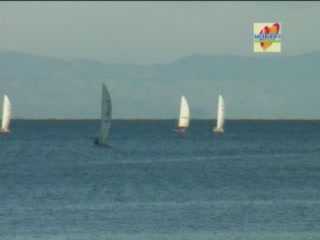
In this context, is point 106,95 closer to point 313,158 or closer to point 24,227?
point 313,158

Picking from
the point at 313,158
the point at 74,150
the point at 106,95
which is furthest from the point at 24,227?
the point at 74,150

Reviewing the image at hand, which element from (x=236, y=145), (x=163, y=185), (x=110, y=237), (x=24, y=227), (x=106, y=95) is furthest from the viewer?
(x=236, y=145)

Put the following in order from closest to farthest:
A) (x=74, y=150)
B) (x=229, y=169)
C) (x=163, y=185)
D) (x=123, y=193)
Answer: (x=123, y=193), (x=163, y=185), (x=229, y=169), (x=74, y=150)

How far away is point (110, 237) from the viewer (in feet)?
126

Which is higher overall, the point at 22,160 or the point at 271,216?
the point at 271,216

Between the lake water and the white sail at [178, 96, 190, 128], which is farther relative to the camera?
the white sail at [178, 96, 190, 128]

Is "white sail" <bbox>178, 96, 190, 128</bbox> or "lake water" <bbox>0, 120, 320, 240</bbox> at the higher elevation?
"lake water" <bbox>0, 120, 320, 240</bbox>

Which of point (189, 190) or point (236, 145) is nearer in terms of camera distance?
point (189, 190)

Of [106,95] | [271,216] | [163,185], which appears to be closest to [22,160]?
[106,95]

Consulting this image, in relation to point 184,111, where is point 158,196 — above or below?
above

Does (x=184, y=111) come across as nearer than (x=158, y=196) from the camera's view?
No

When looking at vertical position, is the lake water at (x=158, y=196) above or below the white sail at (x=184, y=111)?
above

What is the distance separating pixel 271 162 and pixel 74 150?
22948mm

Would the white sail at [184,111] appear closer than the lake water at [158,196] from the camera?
No
